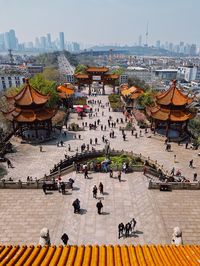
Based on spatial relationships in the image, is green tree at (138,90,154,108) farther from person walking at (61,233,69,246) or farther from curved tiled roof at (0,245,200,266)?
curved tiled roof at (0,245,200,266)

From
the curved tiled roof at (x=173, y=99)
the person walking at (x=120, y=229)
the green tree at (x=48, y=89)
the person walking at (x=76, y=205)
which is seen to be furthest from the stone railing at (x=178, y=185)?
the green tree at (x=48, y=89)

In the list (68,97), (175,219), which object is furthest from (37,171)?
(68,97)

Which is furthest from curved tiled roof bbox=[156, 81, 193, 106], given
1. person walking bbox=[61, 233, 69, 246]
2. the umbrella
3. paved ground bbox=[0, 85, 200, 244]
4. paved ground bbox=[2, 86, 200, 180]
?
person walking bbox=[61, 233, 69, 246]

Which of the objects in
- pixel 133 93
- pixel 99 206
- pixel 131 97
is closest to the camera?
pixel 99 206

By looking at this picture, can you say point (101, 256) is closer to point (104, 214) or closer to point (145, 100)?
point (104, 214)

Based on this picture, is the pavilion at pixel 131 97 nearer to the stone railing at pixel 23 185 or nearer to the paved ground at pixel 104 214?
the paved ground at pixel 104 214

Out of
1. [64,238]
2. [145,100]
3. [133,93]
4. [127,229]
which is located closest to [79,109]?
[145,100]
